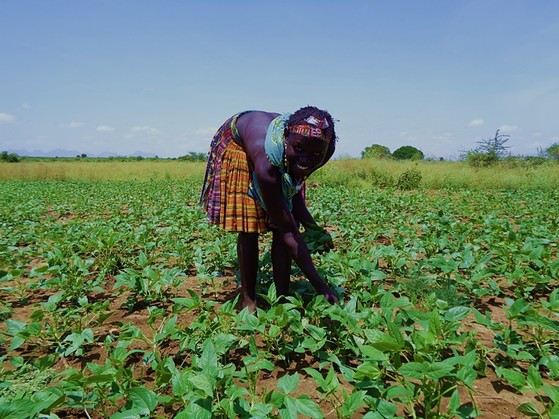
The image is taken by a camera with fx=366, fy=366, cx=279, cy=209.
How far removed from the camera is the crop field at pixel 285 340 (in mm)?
1252

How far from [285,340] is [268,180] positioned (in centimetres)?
82

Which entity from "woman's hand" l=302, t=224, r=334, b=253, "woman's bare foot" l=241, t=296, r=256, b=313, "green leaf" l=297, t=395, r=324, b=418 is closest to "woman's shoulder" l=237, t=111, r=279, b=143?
"woman's hand" l=302, t=224, r=334, b=253

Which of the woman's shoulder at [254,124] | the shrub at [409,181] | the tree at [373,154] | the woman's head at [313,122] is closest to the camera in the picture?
the woman's head at [313,122]

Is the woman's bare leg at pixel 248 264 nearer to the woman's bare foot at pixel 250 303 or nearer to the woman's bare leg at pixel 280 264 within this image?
the woman's bare foot at pixel 250 303

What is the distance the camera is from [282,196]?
1.95 metres

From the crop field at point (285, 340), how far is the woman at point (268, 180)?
231 mm

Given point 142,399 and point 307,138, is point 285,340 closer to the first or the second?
point 142,399

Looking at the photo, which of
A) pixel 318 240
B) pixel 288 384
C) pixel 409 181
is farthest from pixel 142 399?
pixel 409 181

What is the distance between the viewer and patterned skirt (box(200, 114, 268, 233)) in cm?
217

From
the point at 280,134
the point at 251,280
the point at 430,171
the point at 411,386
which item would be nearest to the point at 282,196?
the point at 280,134

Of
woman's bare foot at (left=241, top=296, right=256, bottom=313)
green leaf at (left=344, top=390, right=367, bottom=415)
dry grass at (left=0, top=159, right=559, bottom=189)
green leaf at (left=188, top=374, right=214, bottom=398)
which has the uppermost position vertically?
dry grass at (left=0, top=159, right=559, bottom=189)

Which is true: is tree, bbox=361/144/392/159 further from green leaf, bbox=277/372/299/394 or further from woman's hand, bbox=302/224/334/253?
green leaf, bbox=277/372/299/394

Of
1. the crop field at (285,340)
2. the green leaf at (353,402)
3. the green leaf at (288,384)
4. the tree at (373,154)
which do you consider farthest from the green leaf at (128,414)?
the tree at (373,154)

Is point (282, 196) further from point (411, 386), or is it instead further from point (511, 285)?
point (511, 285)
